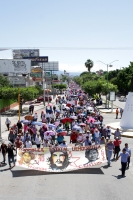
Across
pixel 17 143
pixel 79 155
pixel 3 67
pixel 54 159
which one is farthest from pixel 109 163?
pixel 3 67

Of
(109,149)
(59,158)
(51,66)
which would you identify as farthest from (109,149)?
→ (51,66)

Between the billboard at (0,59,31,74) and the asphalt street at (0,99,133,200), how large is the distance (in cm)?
3083

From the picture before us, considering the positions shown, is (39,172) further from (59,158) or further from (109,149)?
(109,149)

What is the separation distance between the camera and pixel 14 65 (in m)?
46.0

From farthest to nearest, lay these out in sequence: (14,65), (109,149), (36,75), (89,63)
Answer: (89,63) < (36,75) < (14,65) < (109,149)

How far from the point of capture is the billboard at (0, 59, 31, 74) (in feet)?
148

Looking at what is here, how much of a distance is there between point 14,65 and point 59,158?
32.6m

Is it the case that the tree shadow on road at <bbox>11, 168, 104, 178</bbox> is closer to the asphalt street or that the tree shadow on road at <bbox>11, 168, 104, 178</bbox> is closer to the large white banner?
the asphalt street

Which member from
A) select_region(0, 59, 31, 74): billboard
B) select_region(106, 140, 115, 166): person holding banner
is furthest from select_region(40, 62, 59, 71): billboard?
select_region(106, 140, 115, 166): person holding banner

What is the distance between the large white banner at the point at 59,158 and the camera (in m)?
14.8

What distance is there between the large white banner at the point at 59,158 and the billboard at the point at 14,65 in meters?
31.1

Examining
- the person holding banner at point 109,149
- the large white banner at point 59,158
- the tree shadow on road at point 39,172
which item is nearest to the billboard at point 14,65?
the person holding banner at point 109,149

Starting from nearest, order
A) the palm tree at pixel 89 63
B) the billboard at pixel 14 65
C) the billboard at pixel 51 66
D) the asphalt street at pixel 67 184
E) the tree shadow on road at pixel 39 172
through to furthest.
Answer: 1. the asphalt street at pixel 67 184
2. the tree shadow on road at pixel 39 172
3. the billboard at pixel 14 65
4. the billboard at pixel 51 66
5. the palm tree at pixel 89 63

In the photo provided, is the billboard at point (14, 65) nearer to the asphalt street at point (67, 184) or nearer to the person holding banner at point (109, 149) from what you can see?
the asphalt street at point (67, 184)
